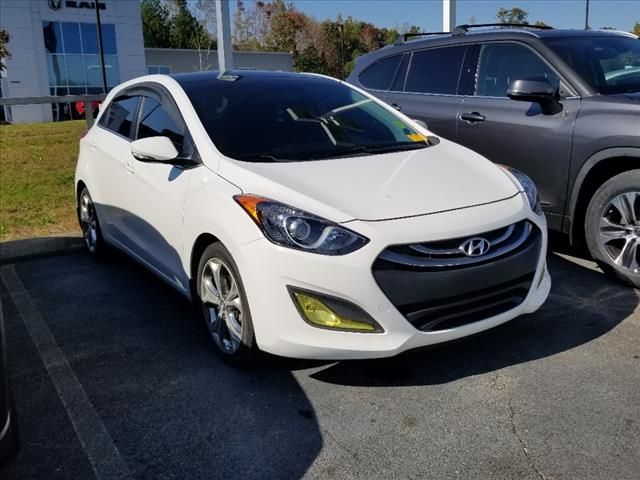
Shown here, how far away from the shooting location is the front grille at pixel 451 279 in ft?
9.86

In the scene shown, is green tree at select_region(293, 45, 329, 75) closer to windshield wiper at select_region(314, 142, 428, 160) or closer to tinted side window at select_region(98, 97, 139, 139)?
tinted side window at select_region(98, 97, 139, 139)

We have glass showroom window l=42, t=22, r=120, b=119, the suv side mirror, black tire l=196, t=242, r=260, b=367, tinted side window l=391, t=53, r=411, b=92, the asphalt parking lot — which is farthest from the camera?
glass showroom window l=42, t=22, r=120, b=119

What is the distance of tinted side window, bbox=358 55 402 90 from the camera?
6.70 m

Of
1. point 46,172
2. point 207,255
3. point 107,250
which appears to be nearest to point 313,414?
point 207,255

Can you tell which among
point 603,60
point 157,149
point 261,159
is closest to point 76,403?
point 157,149

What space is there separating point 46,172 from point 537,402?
8.03 meters

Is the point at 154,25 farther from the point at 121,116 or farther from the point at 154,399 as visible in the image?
the point at 154,399

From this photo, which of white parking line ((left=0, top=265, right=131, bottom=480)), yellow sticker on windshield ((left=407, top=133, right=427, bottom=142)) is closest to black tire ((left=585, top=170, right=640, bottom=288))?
yellow sticker on windshield ((left=407, top=133, right=427, bottom=142))

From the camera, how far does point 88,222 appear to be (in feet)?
18.7

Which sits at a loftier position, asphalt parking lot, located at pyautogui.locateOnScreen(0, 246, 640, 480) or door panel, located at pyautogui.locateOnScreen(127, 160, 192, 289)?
door panel, located at pyautogui.locateOnScreen(127, 160, 192, 289)

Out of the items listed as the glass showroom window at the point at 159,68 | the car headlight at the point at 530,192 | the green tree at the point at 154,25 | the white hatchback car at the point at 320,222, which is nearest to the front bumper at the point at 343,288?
the white hatchback car at the point at 320,222

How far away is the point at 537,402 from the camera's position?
313cm

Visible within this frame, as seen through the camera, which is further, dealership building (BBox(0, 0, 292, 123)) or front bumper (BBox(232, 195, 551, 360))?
dealership building (BBox(0, 0, 292, 123))

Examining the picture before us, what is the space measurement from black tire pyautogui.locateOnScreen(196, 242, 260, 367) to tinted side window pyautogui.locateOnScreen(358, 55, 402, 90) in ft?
12.3
